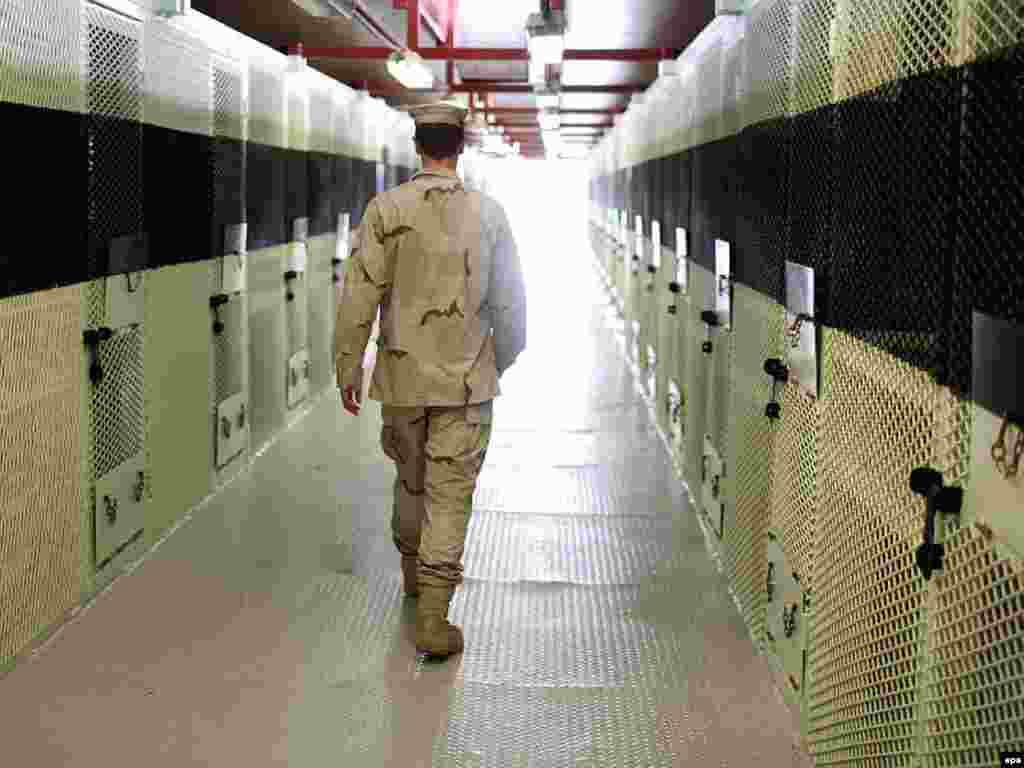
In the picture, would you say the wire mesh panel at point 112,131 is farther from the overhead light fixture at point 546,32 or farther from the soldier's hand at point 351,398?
the overhead light fixture at point 546,32

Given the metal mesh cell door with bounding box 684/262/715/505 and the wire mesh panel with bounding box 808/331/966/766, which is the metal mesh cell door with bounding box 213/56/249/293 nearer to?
the metal mesh cell door with bounding box 684/262/715/505

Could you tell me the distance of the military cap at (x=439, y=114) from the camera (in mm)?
4434

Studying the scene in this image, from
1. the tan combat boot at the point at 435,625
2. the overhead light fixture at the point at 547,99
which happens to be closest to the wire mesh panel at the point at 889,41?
the tan combat boot at the point at 435,625

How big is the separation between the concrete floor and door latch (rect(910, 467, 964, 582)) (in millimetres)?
1291

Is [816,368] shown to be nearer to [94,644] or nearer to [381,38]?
[94,644]

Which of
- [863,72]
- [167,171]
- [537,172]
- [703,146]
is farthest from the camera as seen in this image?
[537,172]

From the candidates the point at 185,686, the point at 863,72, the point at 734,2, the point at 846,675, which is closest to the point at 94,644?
the point at 185,686

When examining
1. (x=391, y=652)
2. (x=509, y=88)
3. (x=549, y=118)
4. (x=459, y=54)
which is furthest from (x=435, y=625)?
(x=509, y=88)

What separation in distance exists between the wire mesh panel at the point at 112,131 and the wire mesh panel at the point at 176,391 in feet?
1.38

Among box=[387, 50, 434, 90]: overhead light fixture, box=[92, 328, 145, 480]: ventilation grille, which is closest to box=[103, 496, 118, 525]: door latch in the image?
box=[92, 328, 145, 480]: ventilation grille

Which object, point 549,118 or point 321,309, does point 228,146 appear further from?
point 549,118

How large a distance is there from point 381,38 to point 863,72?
7704 mm

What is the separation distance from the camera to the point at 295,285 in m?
8.89

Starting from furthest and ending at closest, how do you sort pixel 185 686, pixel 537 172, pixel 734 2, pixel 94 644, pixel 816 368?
pixel 537 172 → pixel 734 2 → pixel 94 644 → pixel 185 686 → pixel 816 368
